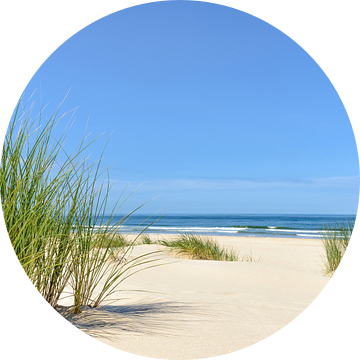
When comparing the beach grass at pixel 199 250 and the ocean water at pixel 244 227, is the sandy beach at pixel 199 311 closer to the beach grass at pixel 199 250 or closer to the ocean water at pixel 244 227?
the beach grass at pixel 199 250

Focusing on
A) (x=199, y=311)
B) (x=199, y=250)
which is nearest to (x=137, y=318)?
(x=199, y=311)

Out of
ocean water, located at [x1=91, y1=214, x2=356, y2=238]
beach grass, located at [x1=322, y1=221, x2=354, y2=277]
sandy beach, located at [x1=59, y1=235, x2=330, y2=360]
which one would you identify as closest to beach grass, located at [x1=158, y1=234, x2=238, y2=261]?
sandy beach, located at [x1=59, y1=235, x2=330, y2=360]

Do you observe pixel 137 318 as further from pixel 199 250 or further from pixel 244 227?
pixel 244 227

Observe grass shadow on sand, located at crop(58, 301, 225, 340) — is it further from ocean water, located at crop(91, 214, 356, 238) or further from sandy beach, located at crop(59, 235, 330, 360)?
ocean water, located at crop(91, 214, 356, 238)

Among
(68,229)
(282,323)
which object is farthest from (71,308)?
(282,323)

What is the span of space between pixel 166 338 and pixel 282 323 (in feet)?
3.61

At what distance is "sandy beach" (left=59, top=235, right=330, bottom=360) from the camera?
201cm

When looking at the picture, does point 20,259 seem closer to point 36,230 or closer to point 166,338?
point 36,230

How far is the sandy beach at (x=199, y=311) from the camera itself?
6.60 ft

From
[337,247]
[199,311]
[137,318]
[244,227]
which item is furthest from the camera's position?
[244,227]

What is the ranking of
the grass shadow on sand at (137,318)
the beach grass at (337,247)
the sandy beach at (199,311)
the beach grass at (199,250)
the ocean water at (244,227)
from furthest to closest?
the ocean water at (244,227) < the beach grass at (199,250) < the beach grass at (337,247) < the grass shadow on sand at (137,318) < the sandy beach at (199,311)

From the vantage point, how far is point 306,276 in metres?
4.89

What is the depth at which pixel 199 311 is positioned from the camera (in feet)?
9.16

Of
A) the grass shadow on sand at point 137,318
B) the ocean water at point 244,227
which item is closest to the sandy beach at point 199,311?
the grass shadow on sand at point 137,318
